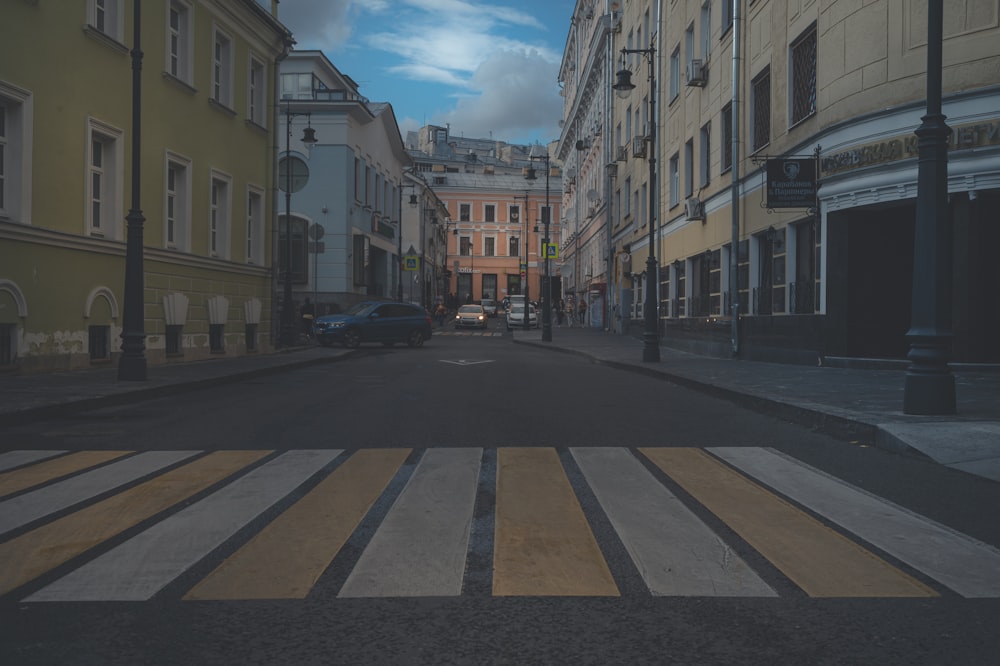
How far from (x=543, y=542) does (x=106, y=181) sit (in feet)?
47.4

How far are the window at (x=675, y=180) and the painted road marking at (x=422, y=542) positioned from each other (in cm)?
2417

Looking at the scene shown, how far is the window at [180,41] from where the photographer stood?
18906mm

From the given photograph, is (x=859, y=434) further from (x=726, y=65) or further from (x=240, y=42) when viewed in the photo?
(x=240, y=42)

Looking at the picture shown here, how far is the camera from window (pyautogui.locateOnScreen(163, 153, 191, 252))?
18953 millimetres

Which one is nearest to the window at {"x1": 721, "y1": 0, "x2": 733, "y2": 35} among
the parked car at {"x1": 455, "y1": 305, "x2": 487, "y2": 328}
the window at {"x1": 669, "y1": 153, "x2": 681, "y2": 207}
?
the window at {"x1": 669, "y1": 153, "x2": 681, "y2": 207}

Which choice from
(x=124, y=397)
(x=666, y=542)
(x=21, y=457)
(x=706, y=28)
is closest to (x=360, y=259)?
(x=706, y=28)

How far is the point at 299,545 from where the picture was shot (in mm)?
4340

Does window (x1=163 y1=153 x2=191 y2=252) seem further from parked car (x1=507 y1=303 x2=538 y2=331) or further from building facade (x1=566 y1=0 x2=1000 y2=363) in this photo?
parked car (x1=507 y1=303 x2=538 y2=331)

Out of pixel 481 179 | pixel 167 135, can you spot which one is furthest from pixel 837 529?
pixel 481 179

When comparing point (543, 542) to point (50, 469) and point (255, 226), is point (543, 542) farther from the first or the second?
point (255, 226)

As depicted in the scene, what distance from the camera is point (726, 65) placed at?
22.7m

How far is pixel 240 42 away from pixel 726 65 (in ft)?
40.1

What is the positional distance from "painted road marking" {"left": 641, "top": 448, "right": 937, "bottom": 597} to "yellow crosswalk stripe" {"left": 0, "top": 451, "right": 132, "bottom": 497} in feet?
14.0

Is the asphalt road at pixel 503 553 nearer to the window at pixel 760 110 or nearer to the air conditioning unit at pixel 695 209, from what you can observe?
the window at pixel 760 110
